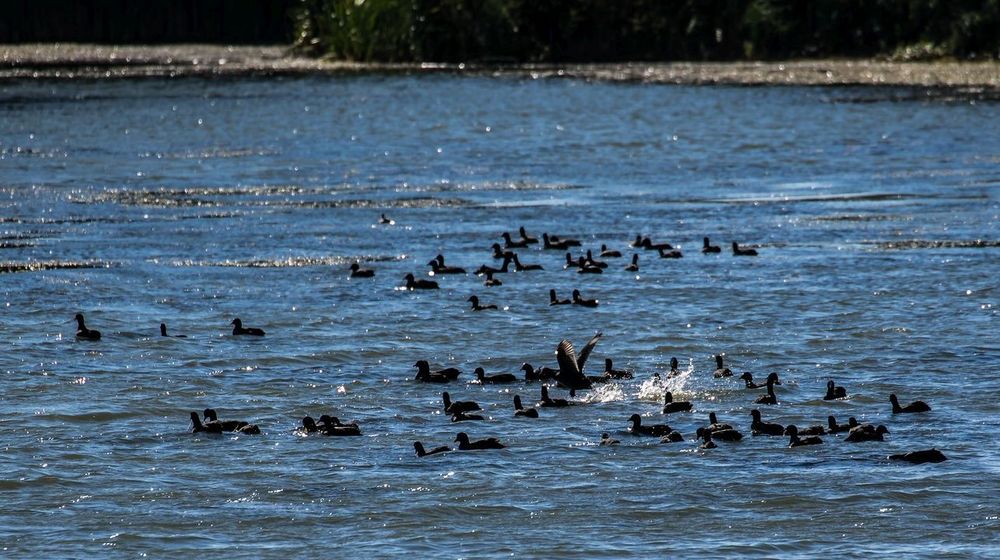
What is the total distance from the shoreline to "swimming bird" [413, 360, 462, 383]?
46711 mm

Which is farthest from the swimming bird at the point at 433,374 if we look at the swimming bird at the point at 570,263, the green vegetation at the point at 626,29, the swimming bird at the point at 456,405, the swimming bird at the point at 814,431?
the green vegetation at the point at 626,29

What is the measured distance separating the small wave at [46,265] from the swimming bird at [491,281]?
564cm

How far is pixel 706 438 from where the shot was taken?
17141 millimetres

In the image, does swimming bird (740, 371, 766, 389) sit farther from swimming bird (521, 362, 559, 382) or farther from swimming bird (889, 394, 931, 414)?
swimming bird (521, 362, 559, 382)

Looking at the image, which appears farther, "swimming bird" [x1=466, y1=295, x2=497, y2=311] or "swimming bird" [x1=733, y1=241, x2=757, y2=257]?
"swimming bird" [x1=733, y1=241, x2=757, y2=257]

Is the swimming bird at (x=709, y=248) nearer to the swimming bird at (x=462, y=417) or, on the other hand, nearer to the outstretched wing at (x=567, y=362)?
the outstretched wing at (x=567, y=362)

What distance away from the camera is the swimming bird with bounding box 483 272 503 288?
86.8ft

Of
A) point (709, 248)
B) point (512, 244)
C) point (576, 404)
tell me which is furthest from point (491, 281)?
point (576, 404)

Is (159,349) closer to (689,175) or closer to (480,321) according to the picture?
(480,321)

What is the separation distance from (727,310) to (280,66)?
72196 mm

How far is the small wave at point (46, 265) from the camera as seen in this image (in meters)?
27.8

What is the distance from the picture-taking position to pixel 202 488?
16062 mm

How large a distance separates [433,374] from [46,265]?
1006 centimetres

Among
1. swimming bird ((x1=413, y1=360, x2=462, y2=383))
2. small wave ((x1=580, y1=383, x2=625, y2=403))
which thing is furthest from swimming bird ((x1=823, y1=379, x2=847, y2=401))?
swimming bird ((x1=413, y1=360, x2=462, y2=383))
